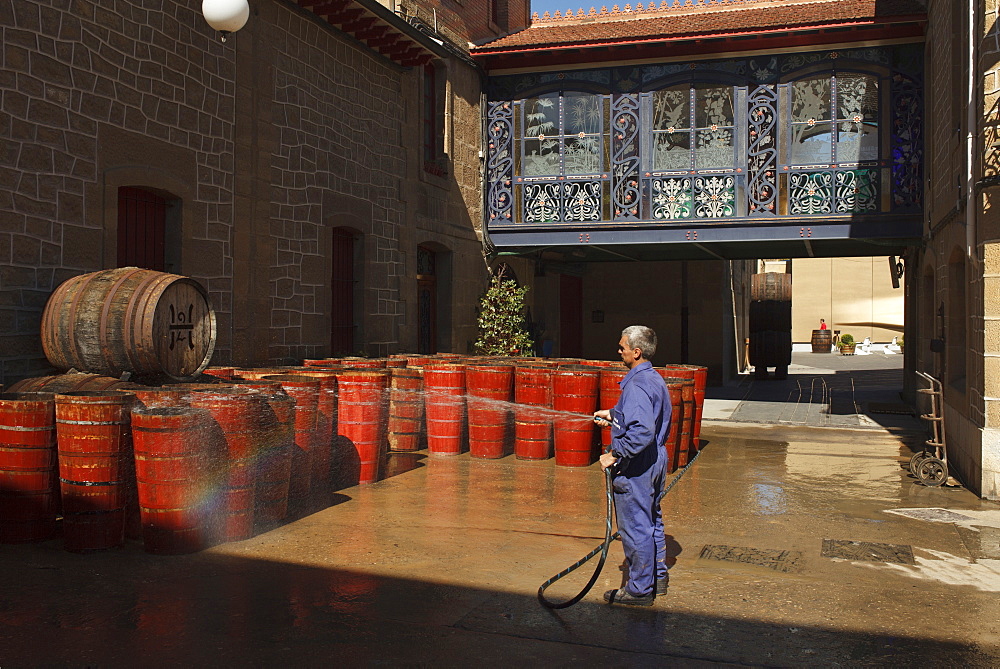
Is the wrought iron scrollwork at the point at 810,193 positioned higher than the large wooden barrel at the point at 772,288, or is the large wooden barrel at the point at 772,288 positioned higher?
the wrought iron scrollwork at the point at 810,193

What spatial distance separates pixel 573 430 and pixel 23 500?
17.0 feet

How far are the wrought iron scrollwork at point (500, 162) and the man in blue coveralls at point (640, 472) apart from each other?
35.9 feet

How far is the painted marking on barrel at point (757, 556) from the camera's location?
5.56m

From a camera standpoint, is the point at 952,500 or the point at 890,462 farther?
the point at 890,462

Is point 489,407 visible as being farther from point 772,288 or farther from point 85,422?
point 772,288

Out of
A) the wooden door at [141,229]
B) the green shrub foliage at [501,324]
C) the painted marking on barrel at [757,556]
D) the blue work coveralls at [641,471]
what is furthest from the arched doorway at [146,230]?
the green shrub foliage at [501,324]

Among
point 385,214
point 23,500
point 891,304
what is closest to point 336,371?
point 23,500

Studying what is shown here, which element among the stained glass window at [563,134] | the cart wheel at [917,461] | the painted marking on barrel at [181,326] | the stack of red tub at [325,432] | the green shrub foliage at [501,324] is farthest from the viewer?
the green shrub foliage at [501,324]

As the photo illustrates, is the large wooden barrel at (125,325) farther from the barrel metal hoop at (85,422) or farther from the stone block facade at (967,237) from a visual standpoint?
the stone block facade at (967,237)

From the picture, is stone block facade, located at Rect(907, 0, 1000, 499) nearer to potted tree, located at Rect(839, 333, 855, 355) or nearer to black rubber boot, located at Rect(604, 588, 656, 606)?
black rubber boot, located at Rect(604, 588, 656, 606)

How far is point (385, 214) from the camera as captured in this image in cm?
1276

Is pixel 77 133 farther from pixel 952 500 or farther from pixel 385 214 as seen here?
pixel 952 500

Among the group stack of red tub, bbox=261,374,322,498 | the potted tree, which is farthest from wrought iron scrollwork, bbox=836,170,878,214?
the potted tree

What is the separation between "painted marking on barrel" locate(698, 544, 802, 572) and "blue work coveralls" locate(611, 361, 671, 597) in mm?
993
